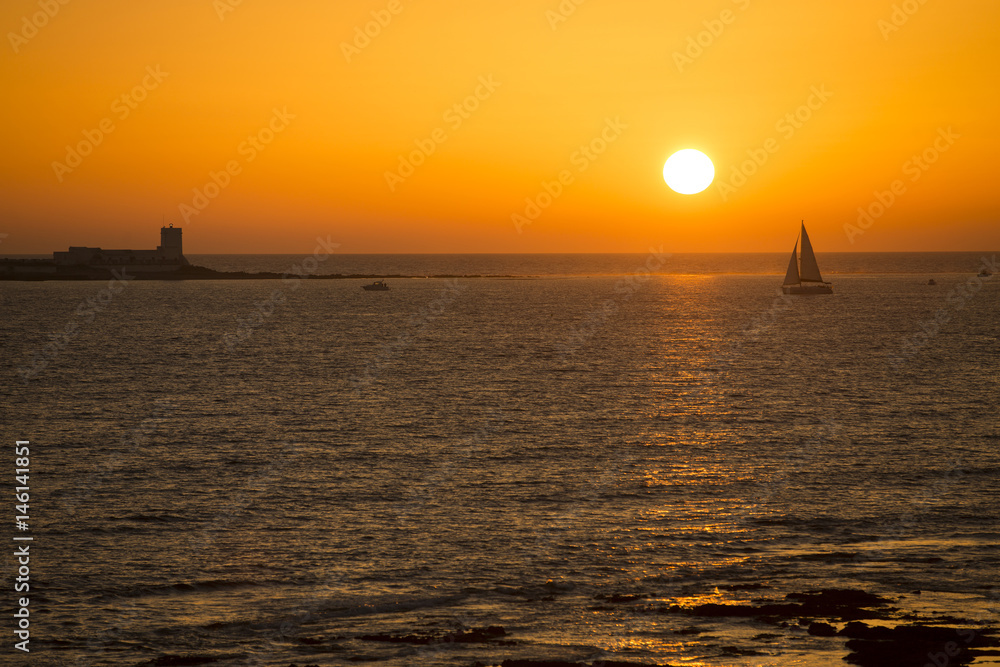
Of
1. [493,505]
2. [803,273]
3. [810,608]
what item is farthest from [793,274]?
[810,608]

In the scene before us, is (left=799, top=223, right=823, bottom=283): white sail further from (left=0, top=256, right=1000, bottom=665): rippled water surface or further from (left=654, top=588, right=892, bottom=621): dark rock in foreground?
(left=654, top=588, right=892, bottom=621): dark rock in foreground

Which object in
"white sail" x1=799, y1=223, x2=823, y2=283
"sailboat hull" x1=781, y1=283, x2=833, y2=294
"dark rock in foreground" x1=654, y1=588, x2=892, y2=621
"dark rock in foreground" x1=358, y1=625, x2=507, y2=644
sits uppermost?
"white sail" x1=799, y1=223, x2=823, y2=283

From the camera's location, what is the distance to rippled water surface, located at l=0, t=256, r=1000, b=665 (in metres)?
20.3

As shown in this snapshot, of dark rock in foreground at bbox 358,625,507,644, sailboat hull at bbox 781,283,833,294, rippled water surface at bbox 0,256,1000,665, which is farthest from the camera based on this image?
sailboat hull at bbox 781,283,833,294

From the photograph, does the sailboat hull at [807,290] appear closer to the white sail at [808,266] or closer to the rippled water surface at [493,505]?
the white sail at [808,266]

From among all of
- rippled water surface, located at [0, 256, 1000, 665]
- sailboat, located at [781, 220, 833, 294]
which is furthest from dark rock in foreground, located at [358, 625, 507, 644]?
sailboat, located at [781, 220, 833, 294]

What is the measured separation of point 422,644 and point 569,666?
3302mm

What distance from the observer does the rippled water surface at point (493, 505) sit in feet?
66.5

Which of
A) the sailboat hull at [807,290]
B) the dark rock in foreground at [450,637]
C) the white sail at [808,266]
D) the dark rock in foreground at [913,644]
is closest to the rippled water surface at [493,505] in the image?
the dark rock in foreground at [450,637]

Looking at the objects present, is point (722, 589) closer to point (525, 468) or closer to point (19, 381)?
point (525, 468)

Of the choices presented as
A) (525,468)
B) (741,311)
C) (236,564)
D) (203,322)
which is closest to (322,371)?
(525,468)

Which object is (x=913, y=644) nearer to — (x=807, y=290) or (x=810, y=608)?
(x=810, y=608)

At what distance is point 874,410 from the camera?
52.3 m

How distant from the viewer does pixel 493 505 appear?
1234 inches
